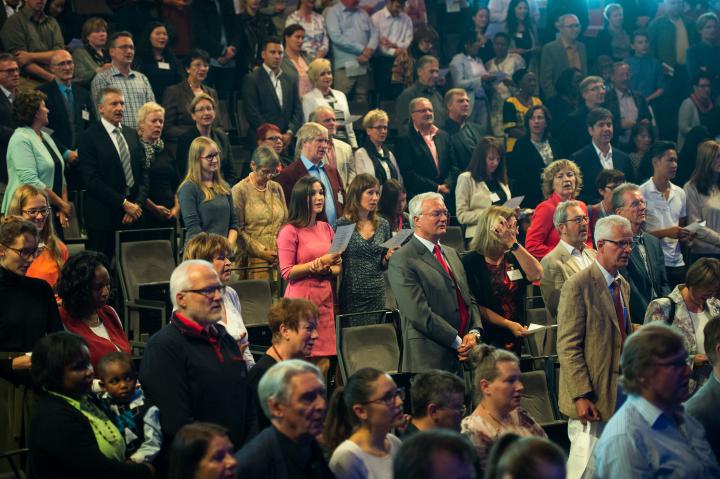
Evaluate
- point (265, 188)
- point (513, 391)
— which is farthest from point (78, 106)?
point (513, 391)

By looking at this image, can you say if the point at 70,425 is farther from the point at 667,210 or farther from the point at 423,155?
the point at 423,155

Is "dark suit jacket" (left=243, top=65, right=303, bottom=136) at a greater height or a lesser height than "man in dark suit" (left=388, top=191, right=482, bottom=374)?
greater

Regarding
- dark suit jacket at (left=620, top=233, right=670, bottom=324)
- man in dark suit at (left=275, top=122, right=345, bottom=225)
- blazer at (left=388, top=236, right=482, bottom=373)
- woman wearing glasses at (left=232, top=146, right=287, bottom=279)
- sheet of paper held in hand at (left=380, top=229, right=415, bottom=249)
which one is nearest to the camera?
blazer at (left=388, top=236, right=482, bottom=373)

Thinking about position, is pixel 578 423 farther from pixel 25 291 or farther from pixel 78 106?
pixel 78 106

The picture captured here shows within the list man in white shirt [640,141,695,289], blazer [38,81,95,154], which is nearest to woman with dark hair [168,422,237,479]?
blazer [38,81,95,154]

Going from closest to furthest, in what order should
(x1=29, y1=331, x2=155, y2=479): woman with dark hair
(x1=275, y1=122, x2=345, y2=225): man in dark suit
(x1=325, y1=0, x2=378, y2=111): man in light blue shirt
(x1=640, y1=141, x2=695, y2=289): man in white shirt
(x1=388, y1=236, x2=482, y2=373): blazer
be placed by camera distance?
(x1=29, y1=331, x2=155, y2=479): woman with dark hair
(x1=388, y1=236, x2=482, y2=373): blazer
(x1=275, y1=122, x2=345, y2=225): man in dark suit
(x1=640, y1=141, x2=695, y2=289): man in white shirt
(x1=325, y1=0, x2=378, y2=111): man in light blue shirt

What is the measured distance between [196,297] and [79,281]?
2.99ft

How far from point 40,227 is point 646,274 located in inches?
145

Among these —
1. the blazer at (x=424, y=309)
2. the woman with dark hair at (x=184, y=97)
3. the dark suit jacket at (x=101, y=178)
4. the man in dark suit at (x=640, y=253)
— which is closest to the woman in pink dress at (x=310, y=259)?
the blazer at (x=424, y=309)

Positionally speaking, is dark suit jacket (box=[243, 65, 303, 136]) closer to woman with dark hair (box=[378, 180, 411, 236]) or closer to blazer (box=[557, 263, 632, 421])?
woman with dark hair (box=[378, 180, 411, 236])

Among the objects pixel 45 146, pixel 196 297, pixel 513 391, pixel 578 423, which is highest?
pixel 45 146

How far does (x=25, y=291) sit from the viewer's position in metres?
4.94

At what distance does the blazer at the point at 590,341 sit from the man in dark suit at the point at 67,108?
4203mm

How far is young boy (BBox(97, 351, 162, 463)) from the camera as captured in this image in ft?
13.4
